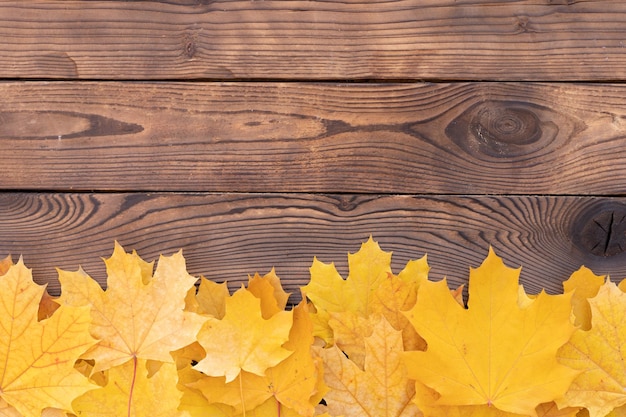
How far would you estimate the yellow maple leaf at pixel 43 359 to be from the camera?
967mm

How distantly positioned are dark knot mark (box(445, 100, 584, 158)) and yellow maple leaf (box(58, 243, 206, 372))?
2.07 feet

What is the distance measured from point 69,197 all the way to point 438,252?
782 mm

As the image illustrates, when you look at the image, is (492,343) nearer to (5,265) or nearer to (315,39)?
(315,39)

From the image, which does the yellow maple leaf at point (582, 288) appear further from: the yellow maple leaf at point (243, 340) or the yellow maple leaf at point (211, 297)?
the yellow maple leaf at point (211, 297)

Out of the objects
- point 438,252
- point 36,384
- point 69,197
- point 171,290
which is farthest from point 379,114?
point 36,384

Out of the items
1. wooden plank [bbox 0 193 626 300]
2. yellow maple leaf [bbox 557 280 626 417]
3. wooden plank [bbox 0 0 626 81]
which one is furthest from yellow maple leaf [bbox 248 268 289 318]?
yellow maple leaf [bbox 557 280 626 417]

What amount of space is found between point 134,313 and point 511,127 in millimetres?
823

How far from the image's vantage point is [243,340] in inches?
38.5

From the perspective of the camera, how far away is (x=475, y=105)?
1081 mm

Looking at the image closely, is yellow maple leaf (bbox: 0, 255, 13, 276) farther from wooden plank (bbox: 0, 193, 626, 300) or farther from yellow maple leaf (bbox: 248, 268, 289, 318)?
yellow maple leaf (bbox: 248, 268, 289, 318)

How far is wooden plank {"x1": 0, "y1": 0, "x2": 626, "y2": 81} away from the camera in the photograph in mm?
1067

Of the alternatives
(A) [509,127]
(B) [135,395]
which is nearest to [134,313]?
(B) [135,395]

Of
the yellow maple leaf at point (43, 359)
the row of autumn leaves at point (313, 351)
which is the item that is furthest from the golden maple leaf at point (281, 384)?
the yellow maple leaf at point (43, 359)

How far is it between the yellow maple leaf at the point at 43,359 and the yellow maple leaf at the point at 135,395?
0.03m
